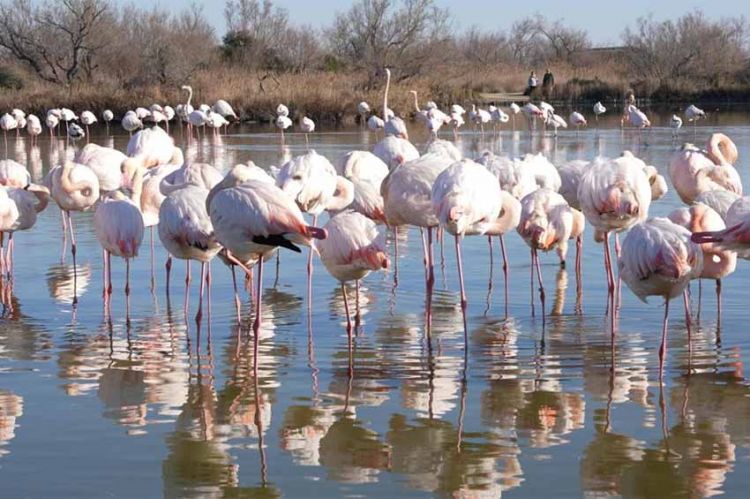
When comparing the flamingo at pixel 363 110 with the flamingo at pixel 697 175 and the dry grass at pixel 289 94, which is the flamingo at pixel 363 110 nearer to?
the dry grass at pixel 289 94

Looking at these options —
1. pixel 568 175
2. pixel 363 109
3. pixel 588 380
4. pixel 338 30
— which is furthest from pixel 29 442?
pixel 338 30

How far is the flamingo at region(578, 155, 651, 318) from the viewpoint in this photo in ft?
21.6

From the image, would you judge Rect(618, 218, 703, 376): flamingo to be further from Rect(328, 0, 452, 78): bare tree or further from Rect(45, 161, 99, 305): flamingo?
Rect(328, 0, 452, 78): bare tree

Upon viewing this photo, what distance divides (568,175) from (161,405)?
4314 mm

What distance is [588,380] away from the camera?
595 centimetres

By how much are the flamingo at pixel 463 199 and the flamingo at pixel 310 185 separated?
1190 mm

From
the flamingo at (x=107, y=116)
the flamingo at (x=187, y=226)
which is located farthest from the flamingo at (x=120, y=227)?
the flamingo at (x=107, y=116)

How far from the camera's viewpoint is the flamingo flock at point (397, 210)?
5.86 m

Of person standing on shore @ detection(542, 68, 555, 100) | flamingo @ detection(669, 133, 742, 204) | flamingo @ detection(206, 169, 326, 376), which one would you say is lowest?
flamingo @ detection(206, 169, 326, 376)

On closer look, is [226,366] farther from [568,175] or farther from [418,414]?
[568,175]

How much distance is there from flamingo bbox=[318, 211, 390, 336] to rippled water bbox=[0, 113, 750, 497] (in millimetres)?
500

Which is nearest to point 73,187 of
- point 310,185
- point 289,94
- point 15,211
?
point 15,211

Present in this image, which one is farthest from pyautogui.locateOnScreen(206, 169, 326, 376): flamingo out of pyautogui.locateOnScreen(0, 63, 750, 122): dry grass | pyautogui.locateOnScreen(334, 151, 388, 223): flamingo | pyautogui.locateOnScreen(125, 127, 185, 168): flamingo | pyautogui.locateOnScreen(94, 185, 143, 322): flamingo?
pyautogui.locateOnScreen(0, 63, 750, 122): dry grass

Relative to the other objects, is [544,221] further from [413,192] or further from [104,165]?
[104,165]
